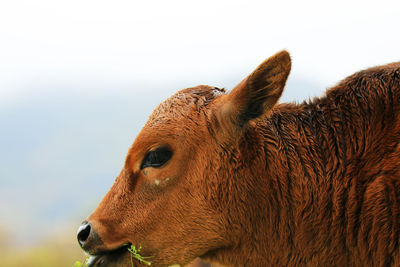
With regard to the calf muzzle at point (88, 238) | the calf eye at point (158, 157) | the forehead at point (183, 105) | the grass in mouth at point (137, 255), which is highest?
the forehead at point (183, 105)

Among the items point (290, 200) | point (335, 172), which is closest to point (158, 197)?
point (290, 200)

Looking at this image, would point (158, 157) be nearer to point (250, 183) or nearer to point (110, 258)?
point (250, 183)

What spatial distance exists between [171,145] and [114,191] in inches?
27.5

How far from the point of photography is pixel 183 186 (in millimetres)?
4090

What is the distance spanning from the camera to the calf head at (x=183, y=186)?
4051 mm

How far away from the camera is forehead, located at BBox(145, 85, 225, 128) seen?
4.27 m

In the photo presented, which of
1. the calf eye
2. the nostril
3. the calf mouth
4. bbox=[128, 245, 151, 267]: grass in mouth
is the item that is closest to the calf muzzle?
the nostril

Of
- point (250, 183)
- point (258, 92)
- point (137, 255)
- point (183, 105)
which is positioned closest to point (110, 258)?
point (137, 255)

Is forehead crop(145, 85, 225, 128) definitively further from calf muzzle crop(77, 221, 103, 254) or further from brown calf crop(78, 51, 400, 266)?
calf muzzle crop(77, 221, 103, 254)

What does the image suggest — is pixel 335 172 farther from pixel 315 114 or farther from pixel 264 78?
pixel 264 78

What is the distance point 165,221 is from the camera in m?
4.08

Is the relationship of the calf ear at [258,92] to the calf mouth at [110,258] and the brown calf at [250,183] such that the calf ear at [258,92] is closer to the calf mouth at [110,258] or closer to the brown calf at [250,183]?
the brown calf at [250,183]

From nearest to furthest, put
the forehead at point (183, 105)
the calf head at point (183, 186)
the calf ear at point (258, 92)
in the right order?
the calf ear at point (258, 92) < the calf head at point (183, 186) < the forehead at point (183, 105)

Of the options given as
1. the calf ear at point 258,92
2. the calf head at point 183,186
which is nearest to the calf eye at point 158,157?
the calf head at point 183,186
